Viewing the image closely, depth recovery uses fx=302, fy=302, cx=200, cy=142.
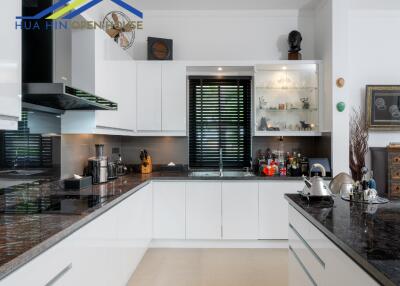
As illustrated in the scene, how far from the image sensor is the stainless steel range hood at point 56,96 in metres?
1.76

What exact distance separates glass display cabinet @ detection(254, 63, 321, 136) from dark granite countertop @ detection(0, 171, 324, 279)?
212 cm

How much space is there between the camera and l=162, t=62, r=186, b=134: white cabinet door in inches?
150

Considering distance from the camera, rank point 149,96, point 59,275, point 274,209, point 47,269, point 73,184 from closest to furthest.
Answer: point 47,269 < point 59,275 < point 73,184 < point 274,209 < point 149,96

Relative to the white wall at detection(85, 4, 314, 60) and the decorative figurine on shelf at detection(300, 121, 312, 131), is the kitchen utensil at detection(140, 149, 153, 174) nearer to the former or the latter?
the white wall at detection(85, 4, 314, 60)

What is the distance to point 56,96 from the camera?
1.90 meters

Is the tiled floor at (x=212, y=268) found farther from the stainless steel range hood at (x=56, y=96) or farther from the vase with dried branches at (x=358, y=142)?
the stainless steel range hood at (x=56, y=96)

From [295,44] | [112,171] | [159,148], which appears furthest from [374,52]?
[112,171]

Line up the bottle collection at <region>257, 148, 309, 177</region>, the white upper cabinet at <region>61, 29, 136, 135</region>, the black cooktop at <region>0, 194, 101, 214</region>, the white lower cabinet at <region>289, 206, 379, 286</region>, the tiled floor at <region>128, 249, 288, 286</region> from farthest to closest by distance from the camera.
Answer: the bottle collection at <region>257, 148, 309, 177</region> → the tiled floor at <region>128, 249, 288, 286</region> → the white upper cabinet at <region>61, 29, 136, 135</region> → the black cooktop at <region>0, 194, 101, 214</region> → the white lower cabinet at <region>289, 206, 379, 286</region>

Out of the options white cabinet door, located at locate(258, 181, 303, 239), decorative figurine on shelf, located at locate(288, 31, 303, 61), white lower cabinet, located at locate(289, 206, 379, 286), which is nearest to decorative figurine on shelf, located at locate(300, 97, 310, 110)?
decorative figurine on shelf, located at locate(288, 31, 303, 61)

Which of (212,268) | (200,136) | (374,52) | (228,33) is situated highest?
(228,33)

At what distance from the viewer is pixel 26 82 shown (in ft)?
6.40

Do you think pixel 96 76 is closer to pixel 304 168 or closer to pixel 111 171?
pixel 111 171

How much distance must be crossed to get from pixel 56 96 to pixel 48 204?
0.69 meters

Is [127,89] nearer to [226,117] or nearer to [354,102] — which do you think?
[226,117]
